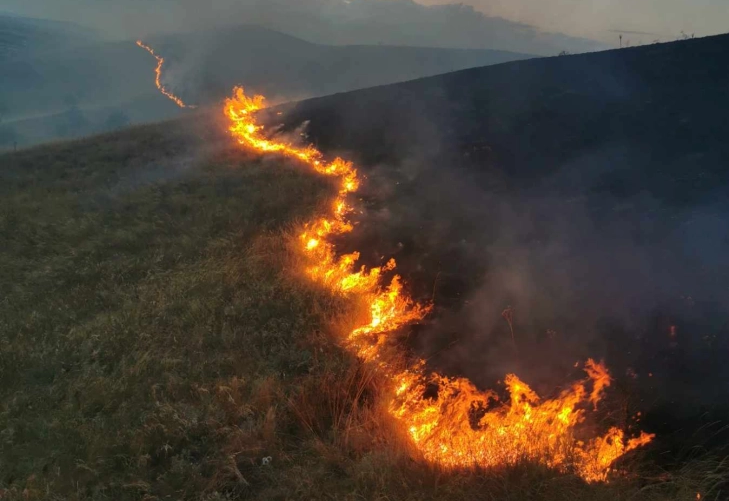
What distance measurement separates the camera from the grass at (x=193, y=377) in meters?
3.96

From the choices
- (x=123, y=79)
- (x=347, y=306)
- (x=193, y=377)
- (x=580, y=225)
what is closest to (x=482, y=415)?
(x=347, y=306)

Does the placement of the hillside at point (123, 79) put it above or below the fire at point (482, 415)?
below

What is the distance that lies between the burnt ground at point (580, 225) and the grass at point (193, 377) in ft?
4.63

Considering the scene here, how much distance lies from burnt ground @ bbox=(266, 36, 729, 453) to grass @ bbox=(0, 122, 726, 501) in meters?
1.41

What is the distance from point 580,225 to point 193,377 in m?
6.59

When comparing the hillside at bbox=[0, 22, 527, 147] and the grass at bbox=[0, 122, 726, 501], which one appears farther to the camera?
the hillside at bbox=[0, 22, 527, 147]

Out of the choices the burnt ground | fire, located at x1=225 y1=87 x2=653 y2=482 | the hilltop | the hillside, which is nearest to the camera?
fire, located at x1=225 y1=87 x2=653 y2=482

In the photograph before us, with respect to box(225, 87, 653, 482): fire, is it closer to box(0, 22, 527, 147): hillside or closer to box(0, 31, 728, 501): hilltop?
box(0, 31, 728, 501): hilltop

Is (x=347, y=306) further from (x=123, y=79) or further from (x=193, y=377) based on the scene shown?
(x=123, y=79)

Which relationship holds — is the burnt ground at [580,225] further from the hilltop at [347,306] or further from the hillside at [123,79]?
the hillside at [123,79]

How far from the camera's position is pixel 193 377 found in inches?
222

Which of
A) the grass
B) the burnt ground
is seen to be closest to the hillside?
the burnt ground

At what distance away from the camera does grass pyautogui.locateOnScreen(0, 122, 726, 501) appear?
3.96 metres

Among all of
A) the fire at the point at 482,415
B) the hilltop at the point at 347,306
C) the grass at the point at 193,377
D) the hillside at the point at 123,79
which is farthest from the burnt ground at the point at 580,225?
the hillside at the point at 123,79
